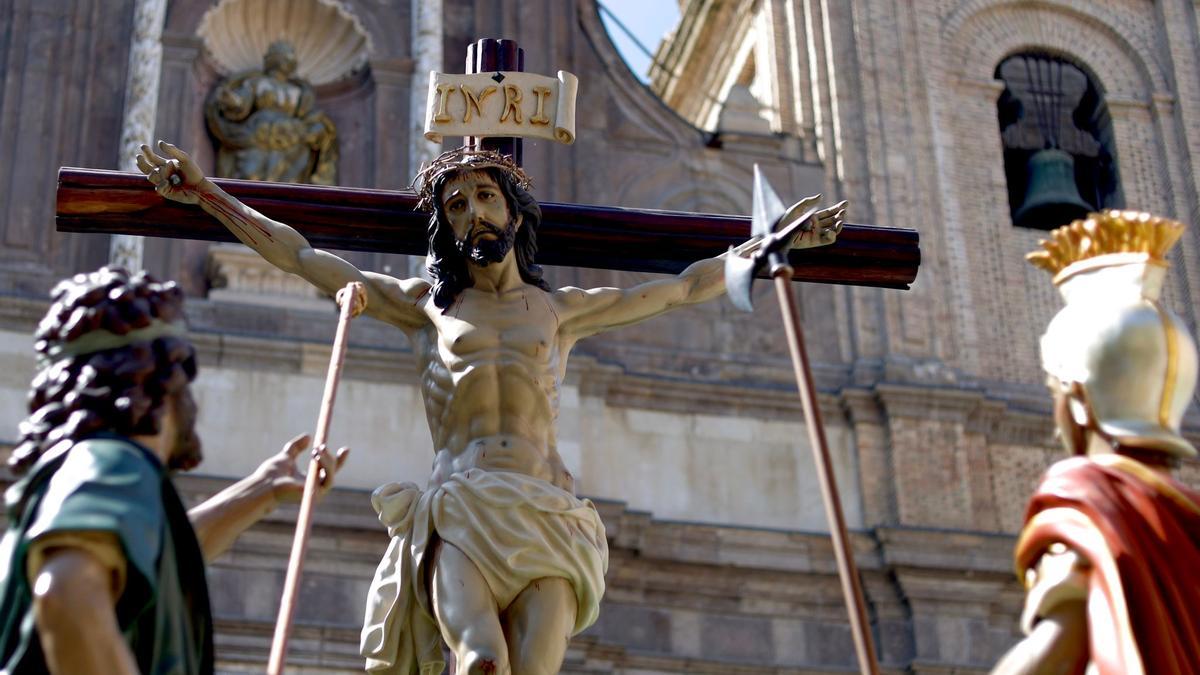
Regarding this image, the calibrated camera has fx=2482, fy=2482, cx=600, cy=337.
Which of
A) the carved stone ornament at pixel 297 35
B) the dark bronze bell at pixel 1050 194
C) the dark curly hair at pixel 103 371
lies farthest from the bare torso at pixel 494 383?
the dark bronze bell at pixel 1050 194

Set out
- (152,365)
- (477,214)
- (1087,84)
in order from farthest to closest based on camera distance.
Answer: (1087,84) < (477,214) < (152,365)

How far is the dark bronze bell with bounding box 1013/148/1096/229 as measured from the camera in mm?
17797

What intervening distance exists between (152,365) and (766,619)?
1169 centimetres

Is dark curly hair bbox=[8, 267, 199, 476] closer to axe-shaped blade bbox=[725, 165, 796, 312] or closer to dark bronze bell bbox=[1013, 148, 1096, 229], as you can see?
axe-shaped blade bbox=[725, 165, 796, 312]

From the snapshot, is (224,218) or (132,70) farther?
(132,70)

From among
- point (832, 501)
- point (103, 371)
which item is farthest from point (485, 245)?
point (103, 371)

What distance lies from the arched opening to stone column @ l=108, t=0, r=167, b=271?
20.7 ft

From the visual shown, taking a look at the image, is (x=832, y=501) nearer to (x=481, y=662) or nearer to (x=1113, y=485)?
Result: (x=1113, y=485)

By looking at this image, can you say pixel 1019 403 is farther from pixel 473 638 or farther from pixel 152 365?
pixel 152 365

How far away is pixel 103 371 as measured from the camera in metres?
4.07

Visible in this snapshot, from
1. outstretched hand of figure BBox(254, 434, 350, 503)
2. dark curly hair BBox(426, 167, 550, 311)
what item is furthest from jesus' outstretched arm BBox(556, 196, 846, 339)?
outstretched hand of figure BBox(254, 434, 350, 503)

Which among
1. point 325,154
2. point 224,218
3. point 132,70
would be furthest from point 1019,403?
point 224,218

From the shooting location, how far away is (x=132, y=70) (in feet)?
52.7

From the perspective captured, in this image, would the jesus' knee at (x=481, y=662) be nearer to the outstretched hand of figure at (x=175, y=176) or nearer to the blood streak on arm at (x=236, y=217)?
the blood streak on arm at (x=236, y=217)
